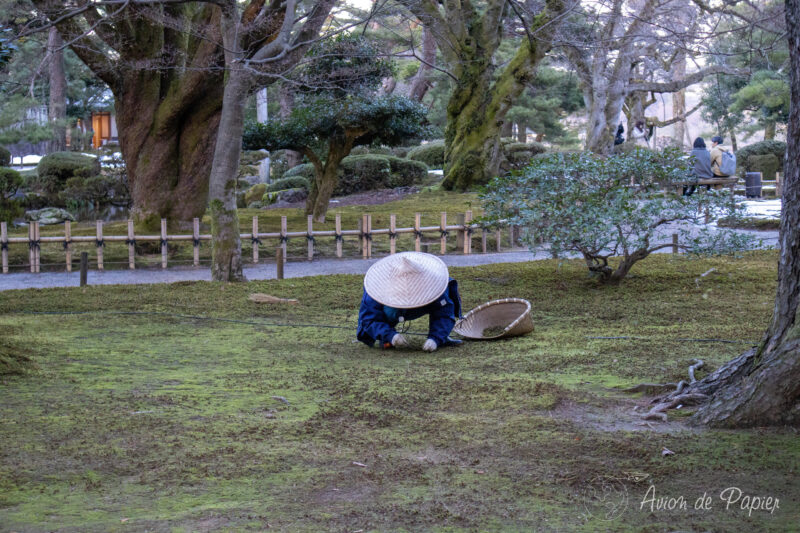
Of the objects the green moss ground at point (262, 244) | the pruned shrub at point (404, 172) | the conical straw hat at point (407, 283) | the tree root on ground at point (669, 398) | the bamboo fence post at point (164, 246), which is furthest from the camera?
the pruned shrub at point (404, 172)

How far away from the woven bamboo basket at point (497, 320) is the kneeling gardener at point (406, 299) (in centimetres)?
46

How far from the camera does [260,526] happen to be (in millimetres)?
2627

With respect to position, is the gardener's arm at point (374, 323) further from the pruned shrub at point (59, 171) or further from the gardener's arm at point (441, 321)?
the pruned shrub at point (59, 171)

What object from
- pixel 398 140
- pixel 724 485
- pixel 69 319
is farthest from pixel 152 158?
pixel 724 485

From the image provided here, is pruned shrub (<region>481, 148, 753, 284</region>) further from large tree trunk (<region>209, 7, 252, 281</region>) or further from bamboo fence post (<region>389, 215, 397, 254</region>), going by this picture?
bamboo fence post (<region>389, 215, 397, 254</region>)

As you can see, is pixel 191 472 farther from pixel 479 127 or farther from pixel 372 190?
pixel 372 190

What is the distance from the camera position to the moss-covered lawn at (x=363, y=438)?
276 centimetres

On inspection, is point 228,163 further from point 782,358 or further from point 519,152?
point 519,152

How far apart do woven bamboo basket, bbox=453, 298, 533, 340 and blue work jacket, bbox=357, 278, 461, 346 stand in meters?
0.57

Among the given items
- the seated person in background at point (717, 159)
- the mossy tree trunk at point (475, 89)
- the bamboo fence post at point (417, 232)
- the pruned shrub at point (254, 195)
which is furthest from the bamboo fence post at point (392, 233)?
the pruned shrub at point (254, 195)

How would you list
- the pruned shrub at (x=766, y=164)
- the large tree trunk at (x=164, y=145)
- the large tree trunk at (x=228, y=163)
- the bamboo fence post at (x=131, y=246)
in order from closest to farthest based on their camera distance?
the large tree trunk at (x=228, y=163)
the bamboo fence post at (x=131, y=246)
the large tree trunk at (x=164, y=145)
the pruned shrub at (x=766, y=164)

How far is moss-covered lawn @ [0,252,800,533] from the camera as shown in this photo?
2756 millimetres

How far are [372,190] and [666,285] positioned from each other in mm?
15564

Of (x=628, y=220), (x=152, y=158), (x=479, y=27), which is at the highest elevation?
(x=479, y=27)
